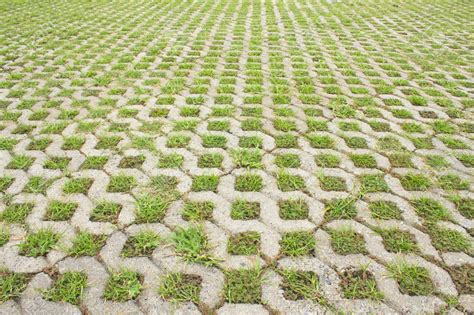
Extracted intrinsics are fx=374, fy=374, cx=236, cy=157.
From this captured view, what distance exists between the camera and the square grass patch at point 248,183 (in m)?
2.38

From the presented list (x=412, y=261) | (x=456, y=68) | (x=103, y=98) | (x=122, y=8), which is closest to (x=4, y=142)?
(x=103, y=98)

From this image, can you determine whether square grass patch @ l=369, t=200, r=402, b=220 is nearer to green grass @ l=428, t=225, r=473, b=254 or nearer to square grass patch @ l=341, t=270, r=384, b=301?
green grass @ l=428, t=225, r=473, b=254

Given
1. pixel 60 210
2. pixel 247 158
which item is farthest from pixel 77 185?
pixel 247 158

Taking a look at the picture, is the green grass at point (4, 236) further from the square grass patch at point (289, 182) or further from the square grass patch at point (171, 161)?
the square grass patch at point (289, 182)

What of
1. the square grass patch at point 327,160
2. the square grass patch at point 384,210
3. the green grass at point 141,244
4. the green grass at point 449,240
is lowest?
the green grass at point 449,240

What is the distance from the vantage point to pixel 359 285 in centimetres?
175

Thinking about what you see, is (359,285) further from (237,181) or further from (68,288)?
(68,288)

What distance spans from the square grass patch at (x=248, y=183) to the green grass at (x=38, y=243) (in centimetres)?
108

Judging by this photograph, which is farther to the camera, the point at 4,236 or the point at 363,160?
the point at 363,160

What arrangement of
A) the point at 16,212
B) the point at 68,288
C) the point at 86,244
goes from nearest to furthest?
the point at 68,288 → the point at 86,244 → the point at 16,212

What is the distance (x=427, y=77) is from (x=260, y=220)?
3.24 metres

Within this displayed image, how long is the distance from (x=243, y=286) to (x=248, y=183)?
795 mm

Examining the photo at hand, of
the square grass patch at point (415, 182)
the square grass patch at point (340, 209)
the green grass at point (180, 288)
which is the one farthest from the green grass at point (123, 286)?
the square grass patch at point (415, 182)

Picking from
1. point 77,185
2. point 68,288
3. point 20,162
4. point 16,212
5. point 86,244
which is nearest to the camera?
point 68,288
